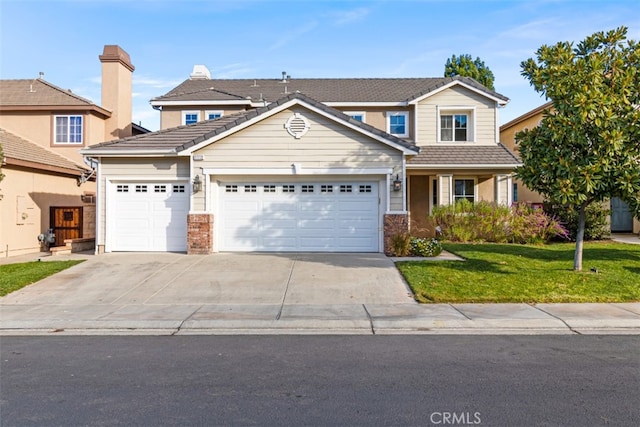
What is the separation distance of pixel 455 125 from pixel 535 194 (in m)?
7.93

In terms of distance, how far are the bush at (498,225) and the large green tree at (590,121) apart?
20.6 feet

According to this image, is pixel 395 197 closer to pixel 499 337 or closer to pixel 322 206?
pixel 322 206

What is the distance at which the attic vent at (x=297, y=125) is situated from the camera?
14805 mm

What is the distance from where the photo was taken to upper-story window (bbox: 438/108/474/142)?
2067 cm

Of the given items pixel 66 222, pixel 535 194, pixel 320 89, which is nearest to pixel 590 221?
pixel 535 194

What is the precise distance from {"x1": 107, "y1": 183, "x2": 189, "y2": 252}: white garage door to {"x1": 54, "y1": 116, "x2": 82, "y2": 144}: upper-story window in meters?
7.70

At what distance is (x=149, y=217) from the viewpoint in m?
15.2

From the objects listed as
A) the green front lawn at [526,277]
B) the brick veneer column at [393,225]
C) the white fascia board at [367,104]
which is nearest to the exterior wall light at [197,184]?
the brick veneer column at [393,225]

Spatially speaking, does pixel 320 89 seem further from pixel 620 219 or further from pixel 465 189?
pixel 620 219

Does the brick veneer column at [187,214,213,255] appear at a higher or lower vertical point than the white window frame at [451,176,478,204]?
lower

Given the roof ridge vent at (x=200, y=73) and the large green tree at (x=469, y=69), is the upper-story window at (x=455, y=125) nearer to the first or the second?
the roof ridge vent at (x=200, y=73)

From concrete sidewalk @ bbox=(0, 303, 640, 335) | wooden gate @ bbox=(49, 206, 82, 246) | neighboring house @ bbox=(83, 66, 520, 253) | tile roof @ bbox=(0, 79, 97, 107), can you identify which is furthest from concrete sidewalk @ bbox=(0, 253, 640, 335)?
tile roof @ bbox=(0, 79, 97, 107)

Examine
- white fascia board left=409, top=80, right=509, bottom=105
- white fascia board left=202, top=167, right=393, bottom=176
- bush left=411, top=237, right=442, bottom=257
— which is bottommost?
bush left=411, top=237, right=442, bottom=257

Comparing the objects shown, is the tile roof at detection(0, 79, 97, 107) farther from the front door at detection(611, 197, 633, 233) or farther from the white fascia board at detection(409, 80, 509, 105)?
the front door at detection(611, 197, 633, 233)
